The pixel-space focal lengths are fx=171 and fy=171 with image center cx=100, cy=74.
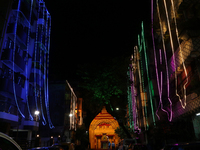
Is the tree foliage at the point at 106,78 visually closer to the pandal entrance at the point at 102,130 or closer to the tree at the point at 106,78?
the tree at the point at 106,78

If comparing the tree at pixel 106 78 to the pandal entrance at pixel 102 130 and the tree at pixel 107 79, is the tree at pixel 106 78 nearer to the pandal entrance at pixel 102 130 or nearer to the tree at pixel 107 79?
the tree at pixel 107 79

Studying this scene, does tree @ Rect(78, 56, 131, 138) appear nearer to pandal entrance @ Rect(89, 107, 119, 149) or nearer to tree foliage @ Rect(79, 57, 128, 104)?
tree foliage @ Rect(79, 57, 128, 104)

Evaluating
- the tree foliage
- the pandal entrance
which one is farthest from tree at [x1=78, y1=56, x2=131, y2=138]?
the pandal entrance

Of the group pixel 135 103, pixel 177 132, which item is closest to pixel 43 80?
pixel 135 103

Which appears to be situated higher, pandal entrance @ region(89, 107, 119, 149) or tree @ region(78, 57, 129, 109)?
tree @ region(78, 57, 129, 109)

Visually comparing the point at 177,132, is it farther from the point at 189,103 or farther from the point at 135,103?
the point at 135,103

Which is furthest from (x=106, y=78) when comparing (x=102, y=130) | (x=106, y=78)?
(x=102, y=130)

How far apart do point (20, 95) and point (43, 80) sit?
23.8ft

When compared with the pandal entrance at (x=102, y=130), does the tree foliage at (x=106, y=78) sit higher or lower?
higher

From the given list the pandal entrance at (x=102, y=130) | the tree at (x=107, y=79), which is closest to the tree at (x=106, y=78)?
the tree at (x=107, y=79)

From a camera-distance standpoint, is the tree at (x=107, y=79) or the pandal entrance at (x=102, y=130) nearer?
the tree at (x=107, y=79)

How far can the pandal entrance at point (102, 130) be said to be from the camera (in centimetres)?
4828

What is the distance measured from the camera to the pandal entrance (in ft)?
158

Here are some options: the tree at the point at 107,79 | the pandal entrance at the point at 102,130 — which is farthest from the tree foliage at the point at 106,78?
the pandal entrance at the point at 102,130
